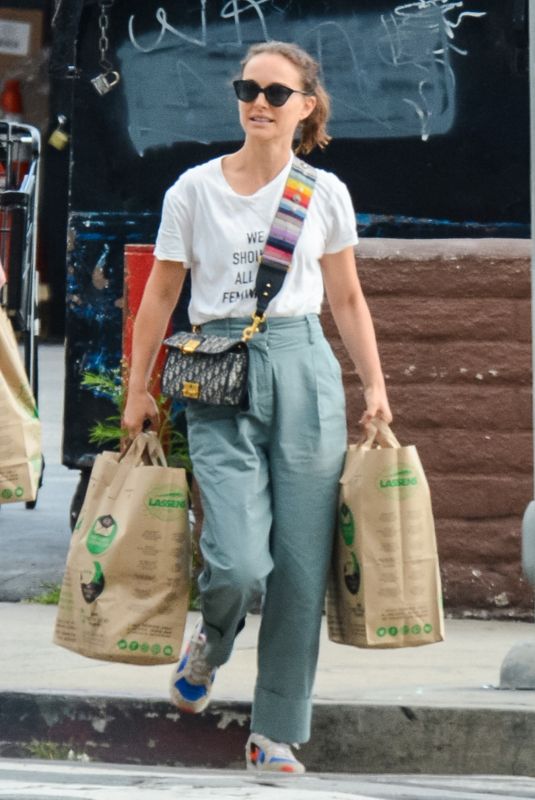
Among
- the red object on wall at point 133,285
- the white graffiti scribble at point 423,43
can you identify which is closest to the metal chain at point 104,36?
the red object on wall at point 133,285

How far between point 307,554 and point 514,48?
3.22 metres

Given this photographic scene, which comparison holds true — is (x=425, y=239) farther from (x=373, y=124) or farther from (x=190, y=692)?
(x=190, y=692)

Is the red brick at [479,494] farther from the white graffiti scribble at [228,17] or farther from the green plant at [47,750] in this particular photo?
the white graffiti scribble at [228,17]

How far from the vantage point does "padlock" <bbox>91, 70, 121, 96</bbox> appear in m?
7.80

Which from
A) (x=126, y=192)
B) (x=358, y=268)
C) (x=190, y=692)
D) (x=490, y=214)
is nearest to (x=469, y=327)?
(x=358, y=268)

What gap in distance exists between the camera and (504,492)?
22.9 ft

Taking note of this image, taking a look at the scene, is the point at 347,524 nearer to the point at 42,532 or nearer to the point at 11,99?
the point at 42,532

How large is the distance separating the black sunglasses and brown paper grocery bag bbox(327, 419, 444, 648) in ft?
2.91

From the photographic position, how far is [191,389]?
5004mm

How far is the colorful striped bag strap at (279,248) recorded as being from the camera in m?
4.92

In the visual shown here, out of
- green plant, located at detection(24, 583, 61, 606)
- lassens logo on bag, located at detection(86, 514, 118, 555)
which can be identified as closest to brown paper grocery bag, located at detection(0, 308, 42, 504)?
lassens logo on bag, located at detection(86, 514, 118, 555)

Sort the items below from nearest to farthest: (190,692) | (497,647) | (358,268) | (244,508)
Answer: (244,508), (190,692), (497,647), (358,268)

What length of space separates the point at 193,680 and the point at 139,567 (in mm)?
371

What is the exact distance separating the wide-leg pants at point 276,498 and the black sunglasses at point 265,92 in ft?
1.83
